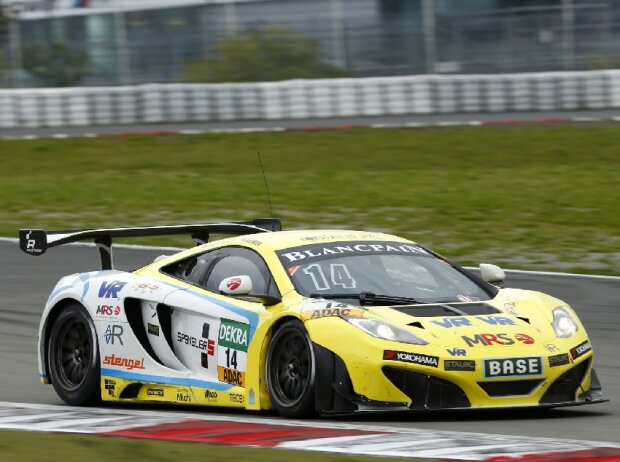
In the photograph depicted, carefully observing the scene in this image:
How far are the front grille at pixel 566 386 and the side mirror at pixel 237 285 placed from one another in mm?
1690

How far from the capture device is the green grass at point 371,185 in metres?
16.8

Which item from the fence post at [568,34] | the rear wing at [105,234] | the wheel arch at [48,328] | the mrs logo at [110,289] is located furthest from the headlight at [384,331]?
the fence post at [568,34]

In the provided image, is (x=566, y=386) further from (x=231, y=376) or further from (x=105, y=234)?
(x=105, y=234)

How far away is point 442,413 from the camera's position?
745 centimetres

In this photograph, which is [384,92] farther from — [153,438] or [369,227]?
[153,438]

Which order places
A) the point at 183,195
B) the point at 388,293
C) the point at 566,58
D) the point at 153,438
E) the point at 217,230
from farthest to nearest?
the point at 566,58 → the point at 183,195 → the point at 217,230 → the point at 388,293 → the point at 153,438

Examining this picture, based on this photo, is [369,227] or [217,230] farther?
[369,227]

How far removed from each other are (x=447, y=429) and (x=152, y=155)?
18509 millimetres

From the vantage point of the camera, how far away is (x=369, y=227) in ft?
56.6

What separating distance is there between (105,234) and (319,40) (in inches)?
803

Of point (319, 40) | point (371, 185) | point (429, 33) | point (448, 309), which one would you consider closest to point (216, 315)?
point (448, 309)

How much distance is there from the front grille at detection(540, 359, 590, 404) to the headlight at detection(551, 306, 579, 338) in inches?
8.0

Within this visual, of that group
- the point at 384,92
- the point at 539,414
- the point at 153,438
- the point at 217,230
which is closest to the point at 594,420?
the point at 539,414

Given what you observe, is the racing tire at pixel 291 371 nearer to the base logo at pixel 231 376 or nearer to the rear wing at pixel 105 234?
the base logo at pixel 231 376
